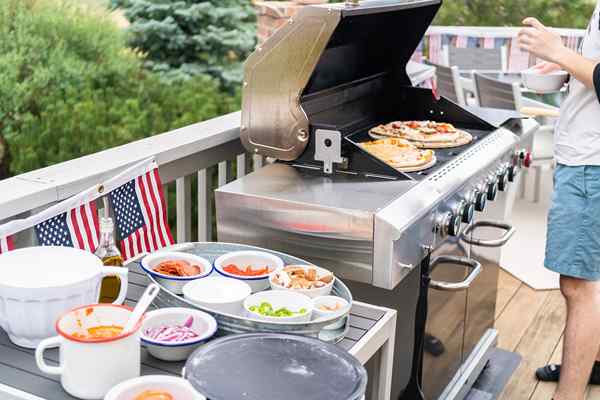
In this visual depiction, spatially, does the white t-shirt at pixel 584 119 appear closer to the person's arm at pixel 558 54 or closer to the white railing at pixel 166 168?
the person's arm at pixel 558 54

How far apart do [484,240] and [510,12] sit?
765cm

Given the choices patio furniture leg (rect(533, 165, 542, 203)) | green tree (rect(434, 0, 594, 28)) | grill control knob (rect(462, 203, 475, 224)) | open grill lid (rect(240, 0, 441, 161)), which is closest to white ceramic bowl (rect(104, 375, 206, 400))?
open grill lid (rect(240, 0, 441, 161))

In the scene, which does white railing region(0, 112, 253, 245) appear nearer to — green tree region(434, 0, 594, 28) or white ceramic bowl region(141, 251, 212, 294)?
white ceramic bowl region(141, 251, 212, 294)

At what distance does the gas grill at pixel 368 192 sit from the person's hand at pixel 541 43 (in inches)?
14.1

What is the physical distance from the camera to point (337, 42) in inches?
106

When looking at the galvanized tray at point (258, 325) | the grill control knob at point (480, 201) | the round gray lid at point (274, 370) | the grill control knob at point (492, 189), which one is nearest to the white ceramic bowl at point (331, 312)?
the galvanized tray at point (258, 325)

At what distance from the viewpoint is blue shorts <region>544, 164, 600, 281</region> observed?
2.76 meters

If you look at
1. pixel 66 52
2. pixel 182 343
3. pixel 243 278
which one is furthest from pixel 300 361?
pixel 66 52

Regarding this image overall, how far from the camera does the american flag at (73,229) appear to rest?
1.95m

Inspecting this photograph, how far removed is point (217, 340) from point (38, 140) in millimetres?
4934

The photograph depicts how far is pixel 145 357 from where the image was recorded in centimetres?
164

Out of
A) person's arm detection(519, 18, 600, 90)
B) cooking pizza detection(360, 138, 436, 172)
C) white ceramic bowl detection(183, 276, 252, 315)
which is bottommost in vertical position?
white ceramic bowl detection(183, 276, 252, 315)

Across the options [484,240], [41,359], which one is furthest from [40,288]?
[484,240]

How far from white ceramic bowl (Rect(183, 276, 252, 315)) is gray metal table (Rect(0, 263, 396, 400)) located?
15 cm
